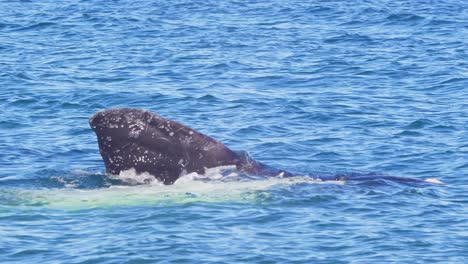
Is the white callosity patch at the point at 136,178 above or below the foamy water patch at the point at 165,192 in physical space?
above

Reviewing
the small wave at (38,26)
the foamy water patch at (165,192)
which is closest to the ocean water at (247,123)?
the foamy water patch at (165,192)

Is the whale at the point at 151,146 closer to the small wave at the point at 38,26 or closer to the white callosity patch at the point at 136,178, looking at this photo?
the white callosity patch at the point at 136,178

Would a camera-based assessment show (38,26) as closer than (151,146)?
No

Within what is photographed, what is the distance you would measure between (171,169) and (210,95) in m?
9.46

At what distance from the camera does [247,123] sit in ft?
82.0

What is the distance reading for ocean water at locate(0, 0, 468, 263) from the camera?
1609 cm

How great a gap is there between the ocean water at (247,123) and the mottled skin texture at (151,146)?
10.0 inches

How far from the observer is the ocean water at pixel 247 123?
52.8 feet

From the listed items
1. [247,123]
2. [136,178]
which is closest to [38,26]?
[247,123]

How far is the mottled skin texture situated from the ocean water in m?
0.25

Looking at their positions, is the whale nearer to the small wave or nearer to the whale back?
the whale back

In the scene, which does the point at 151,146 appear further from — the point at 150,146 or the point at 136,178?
the point at 136,178

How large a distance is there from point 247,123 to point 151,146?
669 centimetres

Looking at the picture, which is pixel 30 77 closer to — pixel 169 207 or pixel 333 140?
pixel 333 140
